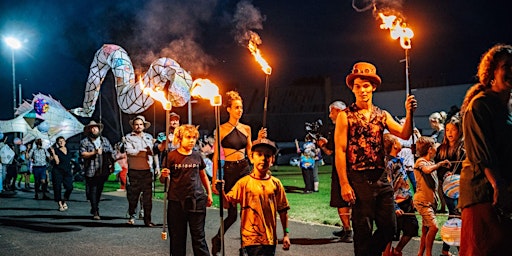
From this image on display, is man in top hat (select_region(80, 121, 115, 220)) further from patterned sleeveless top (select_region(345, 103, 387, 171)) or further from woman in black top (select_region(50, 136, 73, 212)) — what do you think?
patterned sleeveless top (select_region(345, 103, 387, 171))

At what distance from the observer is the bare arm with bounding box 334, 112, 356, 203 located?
16.4 feet

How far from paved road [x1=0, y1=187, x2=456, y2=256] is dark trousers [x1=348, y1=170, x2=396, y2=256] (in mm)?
2049

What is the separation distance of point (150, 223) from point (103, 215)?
88.3 inches

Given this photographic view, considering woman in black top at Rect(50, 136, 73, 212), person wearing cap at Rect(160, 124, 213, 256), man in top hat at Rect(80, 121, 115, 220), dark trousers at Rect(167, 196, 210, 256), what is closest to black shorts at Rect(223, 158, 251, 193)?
person wearing cap at Rect(160, 124, 213, 256)

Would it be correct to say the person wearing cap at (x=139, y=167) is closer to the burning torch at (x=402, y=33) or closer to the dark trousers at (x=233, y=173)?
the dark trousers at (x=233, y=173)

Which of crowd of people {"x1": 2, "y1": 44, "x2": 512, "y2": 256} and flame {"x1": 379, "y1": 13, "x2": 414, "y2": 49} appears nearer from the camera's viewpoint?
crowd of people {"x1": 2, "y1": 44, "x2": 512, "y2": 256}

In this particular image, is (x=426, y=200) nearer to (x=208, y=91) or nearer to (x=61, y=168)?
(x=208, y=91)

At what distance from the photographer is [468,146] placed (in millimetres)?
3668

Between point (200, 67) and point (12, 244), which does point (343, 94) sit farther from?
point (12, 244)

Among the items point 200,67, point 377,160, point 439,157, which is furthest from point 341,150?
point 200,67

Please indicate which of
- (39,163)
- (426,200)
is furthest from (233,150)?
(39,163)

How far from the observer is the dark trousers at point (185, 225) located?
5875mm

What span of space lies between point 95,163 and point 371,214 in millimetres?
7616

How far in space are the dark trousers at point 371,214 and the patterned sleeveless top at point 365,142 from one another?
0.30 feet
